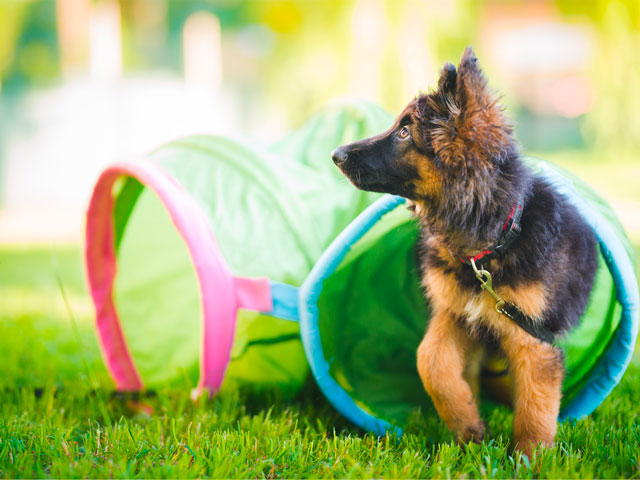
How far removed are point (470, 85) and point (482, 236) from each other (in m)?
0.58

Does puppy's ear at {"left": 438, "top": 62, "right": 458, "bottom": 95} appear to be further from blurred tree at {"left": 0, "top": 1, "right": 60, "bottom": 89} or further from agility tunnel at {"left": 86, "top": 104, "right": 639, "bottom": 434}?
blurred tree at {"left": 0, "top": 1, "right": 60, "bottom": 89}

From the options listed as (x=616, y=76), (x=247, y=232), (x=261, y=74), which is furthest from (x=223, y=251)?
(x=261, y=74)

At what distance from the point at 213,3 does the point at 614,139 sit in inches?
534

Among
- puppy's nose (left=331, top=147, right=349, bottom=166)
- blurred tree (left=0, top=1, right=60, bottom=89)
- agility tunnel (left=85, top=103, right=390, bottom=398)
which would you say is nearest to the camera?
puppy's nose (left=331, top=147, right=349, bottom=166)

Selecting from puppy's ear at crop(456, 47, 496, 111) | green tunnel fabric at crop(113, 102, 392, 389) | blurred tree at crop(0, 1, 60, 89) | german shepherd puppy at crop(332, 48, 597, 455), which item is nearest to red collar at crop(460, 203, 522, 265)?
german shepherd puppy at crop(332, 48, 597, 455)

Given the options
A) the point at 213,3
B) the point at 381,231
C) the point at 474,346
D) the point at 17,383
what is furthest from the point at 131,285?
the point at 213,3

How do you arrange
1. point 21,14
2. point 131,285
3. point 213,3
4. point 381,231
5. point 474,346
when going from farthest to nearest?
point 213,3 < point 21,14 < point 131,285 < point 381,231 < point 474,346

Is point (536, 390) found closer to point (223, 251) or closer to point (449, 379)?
point (449, 379)

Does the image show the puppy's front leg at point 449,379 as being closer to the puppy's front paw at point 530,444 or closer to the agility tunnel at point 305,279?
the puppy's front paw at point 530,444

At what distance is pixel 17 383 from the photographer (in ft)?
11.4

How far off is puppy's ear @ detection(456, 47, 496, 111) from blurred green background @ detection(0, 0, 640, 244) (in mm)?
5896

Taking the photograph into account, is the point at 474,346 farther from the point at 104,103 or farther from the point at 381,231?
the point at 104,103

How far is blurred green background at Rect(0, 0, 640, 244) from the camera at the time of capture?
10117mm

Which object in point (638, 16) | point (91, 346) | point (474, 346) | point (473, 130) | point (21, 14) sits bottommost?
point (91, 346)
